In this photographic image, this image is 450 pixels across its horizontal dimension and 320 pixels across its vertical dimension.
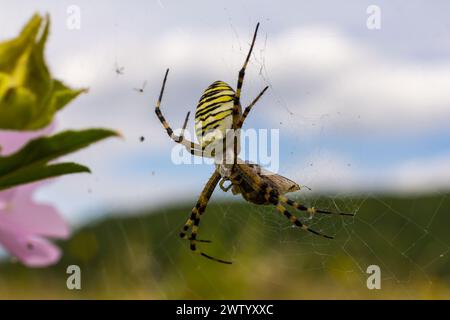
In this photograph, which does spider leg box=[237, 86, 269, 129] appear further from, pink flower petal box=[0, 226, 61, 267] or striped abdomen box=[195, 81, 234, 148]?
pink flower petal box=[0, 226, 61, 267]

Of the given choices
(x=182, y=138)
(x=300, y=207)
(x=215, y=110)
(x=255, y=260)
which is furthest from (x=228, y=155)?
(x=255, y=260)

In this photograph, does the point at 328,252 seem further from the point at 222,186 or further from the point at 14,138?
the point at 14,138

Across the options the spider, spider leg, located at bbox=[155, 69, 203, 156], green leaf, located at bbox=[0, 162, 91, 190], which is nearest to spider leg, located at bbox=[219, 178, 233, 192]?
the spider

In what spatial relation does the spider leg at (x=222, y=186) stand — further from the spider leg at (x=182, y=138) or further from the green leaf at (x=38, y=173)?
the green leaf at (x=38, y=173)

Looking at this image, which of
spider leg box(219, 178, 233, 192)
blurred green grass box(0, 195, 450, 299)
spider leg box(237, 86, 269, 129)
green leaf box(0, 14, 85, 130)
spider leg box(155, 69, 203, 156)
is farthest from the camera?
blurred green grass box(0, 195, 450, 299)

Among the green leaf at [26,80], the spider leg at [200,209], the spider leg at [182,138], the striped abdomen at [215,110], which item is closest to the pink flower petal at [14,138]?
the green leaf at [26,80]

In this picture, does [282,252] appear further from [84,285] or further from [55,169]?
[55,169]

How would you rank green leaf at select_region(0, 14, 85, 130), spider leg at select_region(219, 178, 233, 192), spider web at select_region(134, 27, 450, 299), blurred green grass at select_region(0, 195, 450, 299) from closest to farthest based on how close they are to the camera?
green leaf at select_region(0, 14, 85, 130) < spider leg at select_region(219, 178, 233, 192) < spider web at select_region(134, 27, 450, 299) < blurred green grass at select_region(0, 195, 450, 299)
